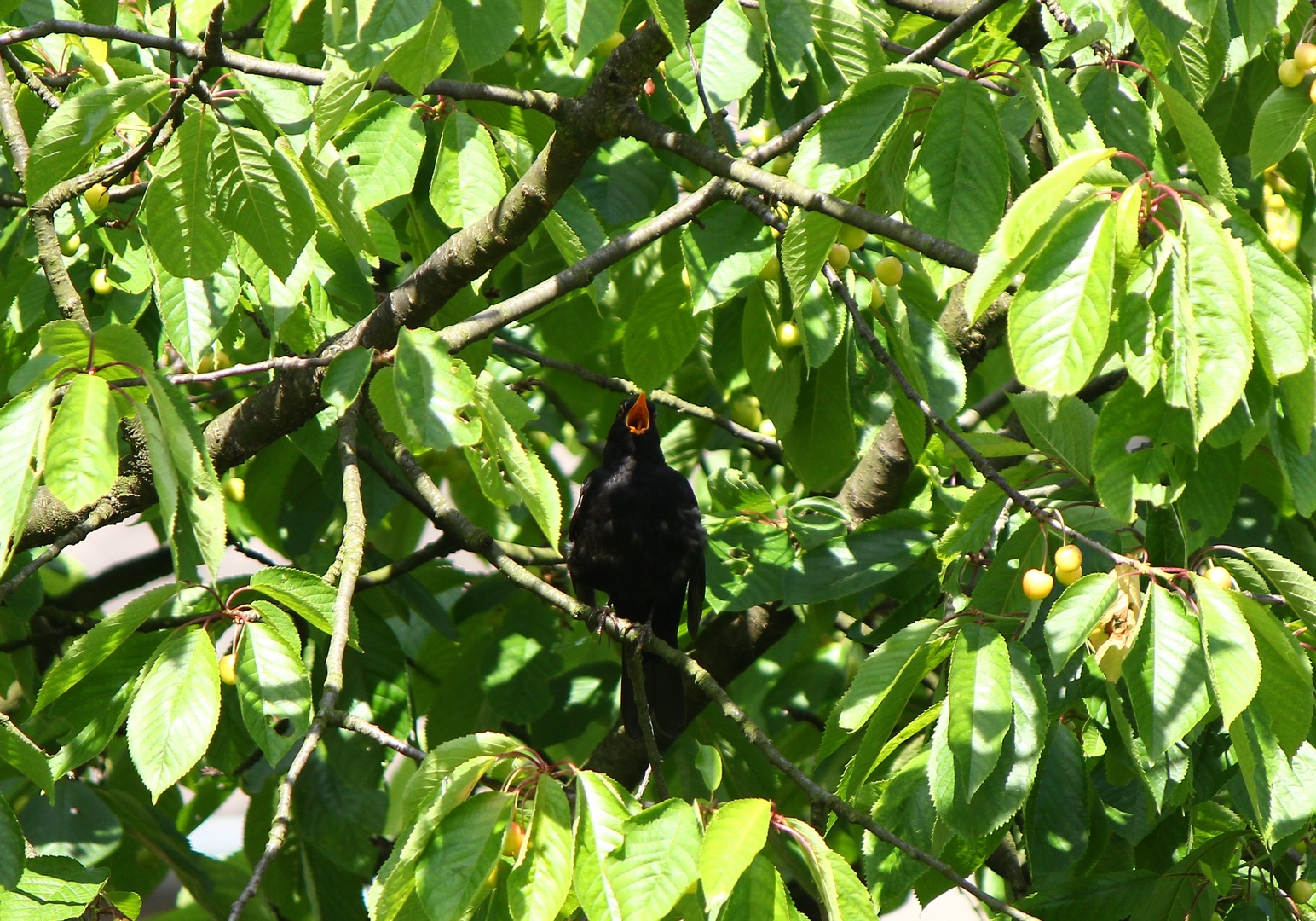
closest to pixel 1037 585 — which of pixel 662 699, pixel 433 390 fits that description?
pixel 433 390

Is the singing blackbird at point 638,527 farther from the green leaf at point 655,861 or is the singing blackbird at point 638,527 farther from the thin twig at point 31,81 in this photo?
the green leaf at point 655,861

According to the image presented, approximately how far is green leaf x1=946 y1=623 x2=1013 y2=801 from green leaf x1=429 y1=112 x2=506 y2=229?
1264 millimetres

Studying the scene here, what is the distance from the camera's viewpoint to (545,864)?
1.63 meters

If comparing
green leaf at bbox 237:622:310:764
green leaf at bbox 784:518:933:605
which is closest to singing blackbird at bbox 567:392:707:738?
green leaf at bbox 784:518:933:605

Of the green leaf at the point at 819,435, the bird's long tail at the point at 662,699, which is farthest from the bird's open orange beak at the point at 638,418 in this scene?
the green leaf at the point at 819,435

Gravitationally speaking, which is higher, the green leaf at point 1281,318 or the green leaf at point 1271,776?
the green leaf at point 1281,318

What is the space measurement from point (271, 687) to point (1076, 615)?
119 cm

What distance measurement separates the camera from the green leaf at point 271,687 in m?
1.80

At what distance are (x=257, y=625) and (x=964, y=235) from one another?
124 cm

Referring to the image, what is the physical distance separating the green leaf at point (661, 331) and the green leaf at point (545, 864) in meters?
1.10

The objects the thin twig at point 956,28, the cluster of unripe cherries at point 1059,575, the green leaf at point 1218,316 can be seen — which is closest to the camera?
the green leaf at point 1218,316

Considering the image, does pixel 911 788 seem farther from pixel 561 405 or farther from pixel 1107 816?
pixel 561 405

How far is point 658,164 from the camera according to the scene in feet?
10.5

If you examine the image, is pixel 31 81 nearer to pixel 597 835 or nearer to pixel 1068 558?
pixel 597 835
